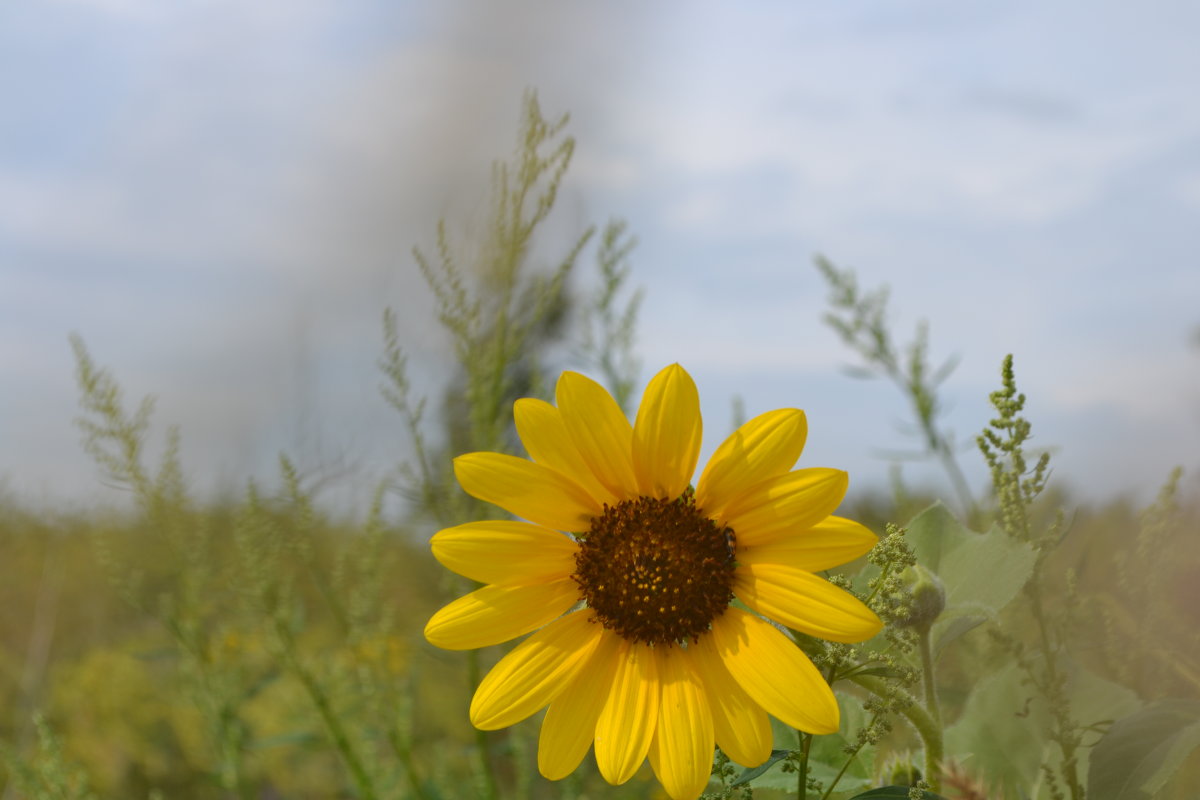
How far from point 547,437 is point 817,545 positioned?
13 centimetres

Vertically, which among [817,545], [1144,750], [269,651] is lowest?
[1144,750]

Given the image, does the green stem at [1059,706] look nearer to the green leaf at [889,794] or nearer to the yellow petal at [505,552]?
the green leaf at [889,794]

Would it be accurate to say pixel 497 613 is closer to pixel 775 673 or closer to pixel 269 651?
pixel 775 673

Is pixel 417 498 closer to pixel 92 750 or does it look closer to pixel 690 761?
pixel 690 761

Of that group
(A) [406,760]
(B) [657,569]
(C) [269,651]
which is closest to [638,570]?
(B) [657,569]

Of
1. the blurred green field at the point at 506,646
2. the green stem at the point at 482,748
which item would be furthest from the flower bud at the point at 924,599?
the green stem at the point at 482,748

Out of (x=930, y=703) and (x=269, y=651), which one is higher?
(x=269, y=651)

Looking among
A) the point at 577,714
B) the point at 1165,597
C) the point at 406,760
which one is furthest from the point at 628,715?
the point at 406,760

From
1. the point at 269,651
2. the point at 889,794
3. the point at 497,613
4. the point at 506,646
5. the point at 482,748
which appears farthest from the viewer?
the point at 506,646

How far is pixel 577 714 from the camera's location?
45 centimetres

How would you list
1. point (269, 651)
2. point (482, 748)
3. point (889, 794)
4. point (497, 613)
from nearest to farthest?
point (889, 794) < point (497, 613) < point (482, 748) < point (269, 651)

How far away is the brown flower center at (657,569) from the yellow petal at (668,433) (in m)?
0.01

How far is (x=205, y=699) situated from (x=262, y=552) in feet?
1.37

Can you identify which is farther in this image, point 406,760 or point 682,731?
point 406,760
